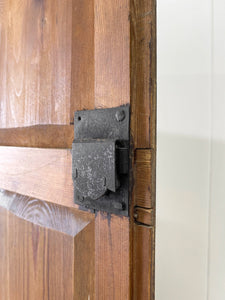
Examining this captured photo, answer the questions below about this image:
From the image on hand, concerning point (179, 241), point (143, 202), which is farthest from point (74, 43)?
point (179, 241)

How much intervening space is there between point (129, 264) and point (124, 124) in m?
0.14

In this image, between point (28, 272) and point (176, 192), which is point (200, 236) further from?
point (28, 272)

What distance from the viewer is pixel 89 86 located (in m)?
0.25

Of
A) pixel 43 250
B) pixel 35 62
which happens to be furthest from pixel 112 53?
pixel 43 250

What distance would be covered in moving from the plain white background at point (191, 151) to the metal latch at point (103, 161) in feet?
0.99

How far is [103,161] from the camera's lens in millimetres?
210

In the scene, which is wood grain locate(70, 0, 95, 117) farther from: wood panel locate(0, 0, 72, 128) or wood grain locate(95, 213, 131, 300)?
wood grain locate(95, 213, 131, 300)

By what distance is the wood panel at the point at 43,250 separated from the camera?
0.26 m

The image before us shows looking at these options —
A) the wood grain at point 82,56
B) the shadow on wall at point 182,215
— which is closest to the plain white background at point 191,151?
the shadow on wall at point 182,215

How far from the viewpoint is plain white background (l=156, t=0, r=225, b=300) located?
0.46m

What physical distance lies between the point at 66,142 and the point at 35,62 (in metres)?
0.14

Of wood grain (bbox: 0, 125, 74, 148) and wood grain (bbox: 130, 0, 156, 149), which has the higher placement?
wood grain (bbox: 130, 0, 156, 149)

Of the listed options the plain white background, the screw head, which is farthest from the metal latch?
the plain white background

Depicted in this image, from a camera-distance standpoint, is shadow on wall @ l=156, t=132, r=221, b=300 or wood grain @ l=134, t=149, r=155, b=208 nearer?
wood grain @ l=134, t=149, r=155, b=208
